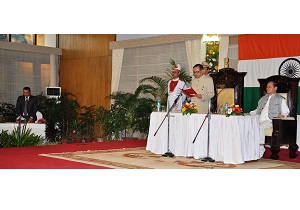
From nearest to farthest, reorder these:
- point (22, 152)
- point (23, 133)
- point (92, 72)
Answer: point (22, 152), point (23, 133), point (92, 72)

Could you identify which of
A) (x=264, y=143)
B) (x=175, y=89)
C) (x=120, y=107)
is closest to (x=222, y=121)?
(x=264, y=143)

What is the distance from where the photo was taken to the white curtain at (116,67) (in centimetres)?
1352

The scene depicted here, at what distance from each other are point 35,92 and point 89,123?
3179mm

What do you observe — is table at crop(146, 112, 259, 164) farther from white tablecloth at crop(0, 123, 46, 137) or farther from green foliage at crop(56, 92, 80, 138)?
green foliage at crop(56, 92, 80, 138)

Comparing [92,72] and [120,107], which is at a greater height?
[92,72]

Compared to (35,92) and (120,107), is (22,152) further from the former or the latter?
(35,92)

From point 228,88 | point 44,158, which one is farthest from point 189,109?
point 44,158

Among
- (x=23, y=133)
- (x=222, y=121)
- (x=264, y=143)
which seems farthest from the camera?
(x=23, y=133)

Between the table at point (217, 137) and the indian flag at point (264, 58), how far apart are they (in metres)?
2.63

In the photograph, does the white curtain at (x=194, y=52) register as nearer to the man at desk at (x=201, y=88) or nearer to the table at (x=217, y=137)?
the man at desk at (x=201, y=88)

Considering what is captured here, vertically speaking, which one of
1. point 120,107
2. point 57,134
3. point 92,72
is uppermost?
point 92,72

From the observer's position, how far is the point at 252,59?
9.86 m

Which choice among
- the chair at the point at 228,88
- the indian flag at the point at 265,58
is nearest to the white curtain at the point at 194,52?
the indian flag at the point at 265,58

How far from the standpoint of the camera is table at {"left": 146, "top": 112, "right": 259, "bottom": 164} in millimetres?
6711
